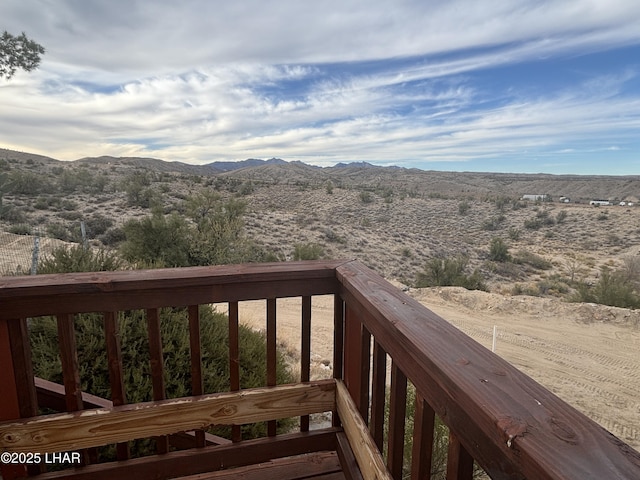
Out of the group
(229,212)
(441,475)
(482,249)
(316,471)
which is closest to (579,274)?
(482,249)

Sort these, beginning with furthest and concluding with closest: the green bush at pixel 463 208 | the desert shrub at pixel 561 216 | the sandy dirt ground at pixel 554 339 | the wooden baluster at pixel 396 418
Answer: the green bush at pixel 463 208 < the desert shrub at pixel 561 216 < the sandy dirt ground at pixel 554 339 < the wooden baluster at pixel 396 418

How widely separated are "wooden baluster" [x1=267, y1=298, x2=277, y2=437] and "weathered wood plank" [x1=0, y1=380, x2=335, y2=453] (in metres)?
0.07

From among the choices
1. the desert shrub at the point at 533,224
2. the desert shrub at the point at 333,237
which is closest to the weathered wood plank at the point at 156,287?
the desert shrub at the point at 333,237

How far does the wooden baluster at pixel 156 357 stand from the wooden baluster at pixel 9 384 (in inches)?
18.9

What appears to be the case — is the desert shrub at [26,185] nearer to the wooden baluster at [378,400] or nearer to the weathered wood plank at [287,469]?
the weathered wood plank at [287,469]

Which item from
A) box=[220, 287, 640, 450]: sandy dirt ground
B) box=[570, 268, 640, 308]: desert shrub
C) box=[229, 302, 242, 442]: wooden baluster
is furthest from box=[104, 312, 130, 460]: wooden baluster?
box=[570, 268, 640, 308]: desert shrub

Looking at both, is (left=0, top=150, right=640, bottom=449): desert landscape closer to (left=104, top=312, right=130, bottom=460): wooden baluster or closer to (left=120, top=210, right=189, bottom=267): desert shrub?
(left=120, top=210, right=189, bottom=267): desert shrub

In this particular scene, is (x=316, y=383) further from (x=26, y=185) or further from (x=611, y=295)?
(x=26, y=185)

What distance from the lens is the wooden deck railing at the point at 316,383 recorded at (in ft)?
2.72

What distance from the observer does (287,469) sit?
6.42ft

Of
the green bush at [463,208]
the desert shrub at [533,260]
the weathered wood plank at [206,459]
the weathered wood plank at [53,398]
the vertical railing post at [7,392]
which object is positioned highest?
the vertical railing post at [7,392]

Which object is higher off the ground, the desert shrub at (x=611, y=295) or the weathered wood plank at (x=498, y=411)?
the weathered wood plank at (x=498, y=411)

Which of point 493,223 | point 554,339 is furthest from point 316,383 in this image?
point 493,223

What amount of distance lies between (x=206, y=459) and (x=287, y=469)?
1.22 ft
